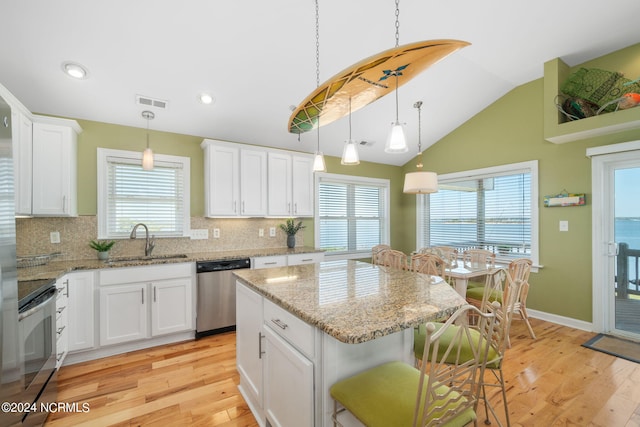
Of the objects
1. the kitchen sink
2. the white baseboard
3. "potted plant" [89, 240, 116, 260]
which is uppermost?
"potted plant" [89, 240, 116, 260]

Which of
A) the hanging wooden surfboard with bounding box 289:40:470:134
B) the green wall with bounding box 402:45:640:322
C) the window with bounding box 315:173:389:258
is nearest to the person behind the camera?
the hanging wooden surfboard with bounding box 289:40:470:134

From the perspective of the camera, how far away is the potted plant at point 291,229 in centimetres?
428

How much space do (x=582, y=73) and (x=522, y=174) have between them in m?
1.31

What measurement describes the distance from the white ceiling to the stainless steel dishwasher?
→ 1.78 metres

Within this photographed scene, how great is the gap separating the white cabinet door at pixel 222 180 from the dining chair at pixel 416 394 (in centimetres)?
285

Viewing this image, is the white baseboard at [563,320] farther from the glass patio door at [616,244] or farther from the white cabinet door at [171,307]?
the white cabinet door at [171,307]

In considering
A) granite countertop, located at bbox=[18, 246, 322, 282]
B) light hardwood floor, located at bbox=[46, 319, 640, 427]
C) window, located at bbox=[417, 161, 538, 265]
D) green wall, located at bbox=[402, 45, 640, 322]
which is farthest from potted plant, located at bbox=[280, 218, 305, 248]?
green wall, located at bbox=[402, 45, 640, 322]

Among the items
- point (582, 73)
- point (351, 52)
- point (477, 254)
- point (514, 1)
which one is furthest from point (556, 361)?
point (351, 52)

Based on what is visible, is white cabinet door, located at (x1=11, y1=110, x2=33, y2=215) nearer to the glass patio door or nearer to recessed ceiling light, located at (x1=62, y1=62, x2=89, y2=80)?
recessed ceiling light, located at (x1=62, y1=62, x2=89, y2=80)

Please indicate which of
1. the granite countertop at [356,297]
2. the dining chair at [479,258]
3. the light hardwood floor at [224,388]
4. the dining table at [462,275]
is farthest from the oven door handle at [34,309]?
the dining chair at [479,258]

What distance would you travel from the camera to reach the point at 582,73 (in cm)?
321

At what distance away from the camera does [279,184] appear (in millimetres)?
→ 4051

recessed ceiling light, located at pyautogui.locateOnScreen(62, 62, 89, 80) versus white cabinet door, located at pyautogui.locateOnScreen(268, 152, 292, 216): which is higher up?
recessed ceiling light, located at pyautogui.locateOnScreen(62, 62, 89, 80)

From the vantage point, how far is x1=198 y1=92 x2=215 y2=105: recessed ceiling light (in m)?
3.12
